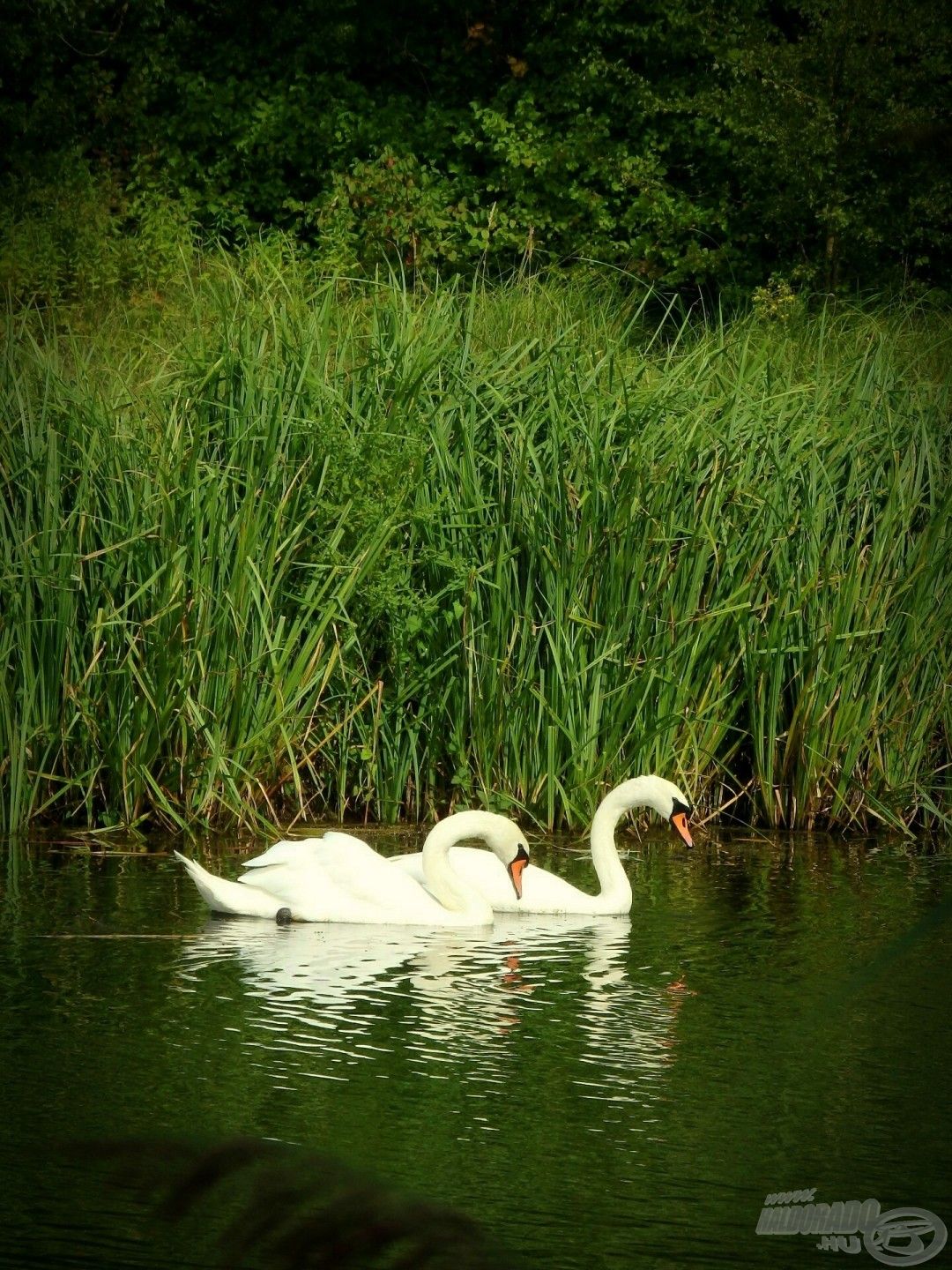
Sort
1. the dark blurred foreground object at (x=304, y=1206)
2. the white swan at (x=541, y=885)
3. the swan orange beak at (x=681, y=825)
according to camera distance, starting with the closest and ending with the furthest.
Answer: the dark blurred foreground object at (x=304, y=1206) < the white swan at (x=541, y=885) < the swan orange beak at (x=681, y=825)

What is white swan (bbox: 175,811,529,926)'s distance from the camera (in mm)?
6293

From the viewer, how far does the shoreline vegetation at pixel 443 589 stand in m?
7.67

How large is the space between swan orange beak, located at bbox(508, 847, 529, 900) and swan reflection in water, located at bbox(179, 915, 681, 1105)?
5.5 inches

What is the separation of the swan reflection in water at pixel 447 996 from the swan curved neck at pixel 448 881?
76 millimetres

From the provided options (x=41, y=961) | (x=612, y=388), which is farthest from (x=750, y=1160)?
(x=612, y=388)

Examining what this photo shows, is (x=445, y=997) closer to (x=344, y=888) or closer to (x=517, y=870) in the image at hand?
(x=344, y=888)

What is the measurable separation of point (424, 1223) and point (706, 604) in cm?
750

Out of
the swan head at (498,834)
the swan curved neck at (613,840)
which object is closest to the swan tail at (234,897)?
the swan head at (498,834)

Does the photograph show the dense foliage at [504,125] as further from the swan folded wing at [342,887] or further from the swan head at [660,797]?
the swan folded wing at [342,887]

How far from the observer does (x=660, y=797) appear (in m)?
7.19

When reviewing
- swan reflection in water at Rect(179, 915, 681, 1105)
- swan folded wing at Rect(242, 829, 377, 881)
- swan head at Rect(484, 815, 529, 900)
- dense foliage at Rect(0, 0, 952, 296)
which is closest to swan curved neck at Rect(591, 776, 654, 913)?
swan reflection in water at Rect(179, 915, 681, 1105)

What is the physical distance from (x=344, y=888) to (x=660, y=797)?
147cm

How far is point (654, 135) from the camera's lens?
18.9 meters

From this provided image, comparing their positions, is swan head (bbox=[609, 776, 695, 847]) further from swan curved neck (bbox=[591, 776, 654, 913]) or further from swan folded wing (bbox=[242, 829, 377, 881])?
swan folded wing (bbox=[242, 829, 377, 881])
